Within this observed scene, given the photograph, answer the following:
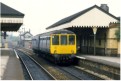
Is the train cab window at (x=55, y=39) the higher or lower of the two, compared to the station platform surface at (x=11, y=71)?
higher

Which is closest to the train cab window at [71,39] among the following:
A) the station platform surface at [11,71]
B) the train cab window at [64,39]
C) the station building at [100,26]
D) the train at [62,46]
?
the train at [62,46]

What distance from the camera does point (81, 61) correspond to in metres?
27.2

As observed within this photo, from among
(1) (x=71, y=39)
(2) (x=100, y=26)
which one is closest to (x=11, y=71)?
(1) (x=71, y=39)

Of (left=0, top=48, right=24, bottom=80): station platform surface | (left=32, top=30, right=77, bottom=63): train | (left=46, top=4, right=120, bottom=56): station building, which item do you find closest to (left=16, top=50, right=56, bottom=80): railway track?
(left=0, top=48, right=24, bottom=80): station platform surface

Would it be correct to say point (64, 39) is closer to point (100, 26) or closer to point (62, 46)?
point (62, 46)

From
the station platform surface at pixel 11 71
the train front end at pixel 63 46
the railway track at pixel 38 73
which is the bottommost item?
the railway track at pixel 38 73

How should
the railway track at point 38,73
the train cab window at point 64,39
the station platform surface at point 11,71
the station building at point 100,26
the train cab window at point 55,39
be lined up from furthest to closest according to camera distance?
the station building at point 100,26, the train cab window at point 64,39, the train cab window at point 55,39, the railway track at point 38,73, the station platform surface at point 11,71

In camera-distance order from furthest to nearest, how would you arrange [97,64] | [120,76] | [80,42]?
[80,42]
[97,64]
[120,76]

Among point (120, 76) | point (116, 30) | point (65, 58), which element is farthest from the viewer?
point (116, 30)

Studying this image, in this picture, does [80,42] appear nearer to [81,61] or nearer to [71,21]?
[71,21]

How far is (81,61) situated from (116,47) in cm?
748

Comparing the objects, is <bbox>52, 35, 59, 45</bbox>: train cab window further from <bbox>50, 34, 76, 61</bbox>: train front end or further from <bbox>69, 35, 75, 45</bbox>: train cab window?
<bbox>69, 35, 75, 45</bbox>: train cab window

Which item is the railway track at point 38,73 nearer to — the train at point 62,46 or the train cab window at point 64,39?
the train at point 62,46

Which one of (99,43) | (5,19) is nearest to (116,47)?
(99,43)
